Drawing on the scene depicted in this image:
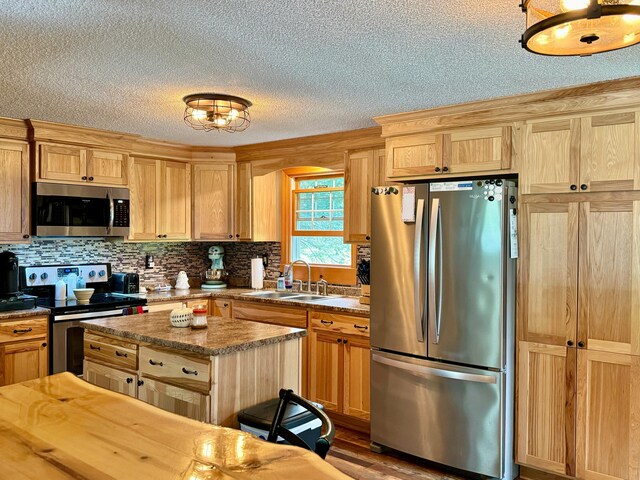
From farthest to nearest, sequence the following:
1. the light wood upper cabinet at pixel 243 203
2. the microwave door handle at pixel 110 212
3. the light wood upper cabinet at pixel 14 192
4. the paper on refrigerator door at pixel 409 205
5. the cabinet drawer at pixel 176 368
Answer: the light wood upper cabinet at pixel 243 203 → the microwave door handle at pixel 110 212 → the light wood upper cabinet at pixel 14 192 → the paper on refrigerator door at pixel 409 205 → the cabinet drawer at pixel 176 368

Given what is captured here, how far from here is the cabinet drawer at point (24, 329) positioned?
11.8 feet

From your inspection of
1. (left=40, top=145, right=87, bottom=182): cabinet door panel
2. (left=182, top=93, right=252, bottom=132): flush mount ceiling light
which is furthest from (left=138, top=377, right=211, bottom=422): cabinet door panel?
(left=40, top=145, right=87, bottom=182): cabinet door panel

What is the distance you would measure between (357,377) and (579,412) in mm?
1518

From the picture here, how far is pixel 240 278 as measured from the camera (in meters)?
5.54

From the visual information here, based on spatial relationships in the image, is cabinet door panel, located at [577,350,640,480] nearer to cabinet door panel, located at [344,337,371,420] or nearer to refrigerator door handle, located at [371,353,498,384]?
refrigerator door handle, located at [371,353,498,384]

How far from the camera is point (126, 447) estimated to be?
1301 millimetres

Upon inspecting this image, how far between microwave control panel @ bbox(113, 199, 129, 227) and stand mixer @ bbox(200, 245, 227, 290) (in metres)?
1.11

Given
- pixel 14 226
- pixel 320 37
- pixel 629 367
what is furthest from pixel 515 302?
pixel 14 226

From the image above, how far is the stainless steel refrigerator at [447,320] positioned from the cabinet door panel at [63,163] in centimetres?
249

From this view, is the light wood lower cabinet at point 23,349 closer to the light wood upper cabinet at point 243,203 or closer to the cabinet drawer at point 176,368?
the cabinet drawer at point 176,368

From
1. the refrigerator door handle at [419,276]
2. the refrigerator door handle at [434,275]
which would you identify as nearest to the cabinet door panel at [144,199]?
the refrigerator door handle at [419,276]

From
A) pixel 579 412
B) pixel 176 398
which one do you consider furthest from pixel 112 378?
pixel 579 412

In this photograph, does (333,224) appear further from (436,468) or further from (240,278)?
(436,468)

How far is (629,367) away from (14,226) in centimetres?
425
